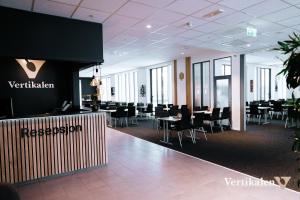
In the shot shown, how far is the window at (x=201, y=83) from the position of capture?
31.7 feet

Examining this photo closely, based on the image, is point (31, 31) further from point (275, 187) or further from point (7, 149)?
point (275, 187)

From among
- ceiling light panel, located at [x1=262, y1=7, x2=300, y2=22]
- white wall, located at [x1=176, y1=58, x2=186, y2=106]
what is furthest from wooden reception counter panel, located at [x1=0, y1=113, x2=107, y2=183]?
white wall, located at [x1=176, y1=58, x2=186, y2=106]

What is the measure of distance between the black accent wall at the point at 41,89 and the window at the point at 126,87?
9229 millimetres

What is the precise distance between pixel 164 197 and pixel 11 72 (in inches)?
169

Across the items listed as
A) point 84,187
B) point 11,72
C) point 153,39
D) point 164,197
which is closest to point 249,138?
point 153,39

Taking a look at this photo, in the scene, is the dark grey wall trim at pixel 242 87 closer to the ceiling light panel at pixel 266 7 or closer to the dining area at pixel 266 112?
the dining area at pixel 266 112

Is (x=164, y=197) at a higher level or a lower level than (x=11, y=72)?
lower

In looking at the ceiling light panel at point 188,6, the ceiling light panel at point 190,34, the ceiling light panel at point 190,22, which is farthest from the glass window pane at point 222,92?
the ceiling light panel at point 188,6

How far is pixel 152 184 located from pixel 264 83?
Answer: 13.0 metres

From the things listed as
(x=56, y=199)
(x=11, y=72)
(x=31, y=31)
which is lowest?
(x=56, y=199)

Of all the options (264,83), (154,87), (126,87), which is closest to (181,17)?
(154,87)

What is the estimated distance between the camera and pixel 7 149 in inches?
136

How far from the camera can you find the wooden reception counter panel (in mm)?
3486

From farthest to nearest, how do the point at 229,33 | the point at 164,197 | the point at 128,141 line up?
the point at 128,141, the point at 229,33, the point at 164,197
